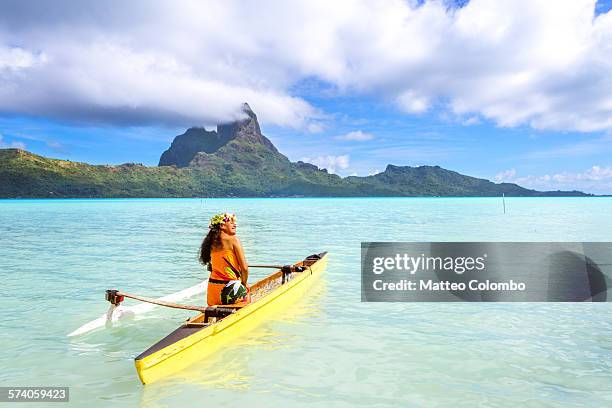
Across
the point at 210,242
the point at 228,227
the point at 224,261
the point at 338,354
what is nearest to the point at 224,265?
the point at 224,261

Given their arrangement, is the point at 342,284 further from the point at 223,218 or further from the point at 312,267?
the point at 223,218

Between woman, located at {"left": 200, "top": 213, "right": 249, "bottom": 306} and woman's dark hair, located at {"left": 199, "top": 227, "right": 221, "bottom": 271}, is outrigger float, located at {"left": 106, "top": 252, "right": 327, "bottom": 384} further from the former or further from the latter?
woman's dark hair, located at {"left": 199, "top": 227, "right": 221, "bottom": 271}

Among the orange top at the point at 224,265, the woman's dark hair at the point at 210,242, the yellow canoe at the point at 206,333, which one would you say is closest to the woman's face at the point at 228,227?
the woman's dark hair at the point at 210,242

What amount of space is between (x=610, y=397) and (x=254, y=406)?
5498 mm

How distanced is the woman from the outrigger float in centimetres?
36

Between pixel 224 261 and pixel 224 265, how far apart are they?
0.10 m

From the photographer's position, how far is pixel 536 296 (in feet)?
45.5

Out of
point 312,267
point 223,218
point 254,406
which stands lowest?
point 254,406

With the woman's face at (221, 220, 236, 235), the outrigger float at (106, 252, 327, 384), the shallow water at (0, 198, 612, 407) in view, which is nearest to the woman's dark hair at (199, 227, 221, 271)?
the woman's face at (221, 220, 236, 235)

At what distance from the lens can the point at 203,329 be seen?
317 inches

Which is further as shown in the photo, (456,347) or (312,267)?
(312,267)

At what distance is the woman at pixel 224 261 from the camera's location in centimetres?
959

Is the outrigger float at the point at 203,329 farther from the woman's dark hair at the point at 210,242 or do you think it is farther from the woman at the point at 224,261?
the woman's dark hair at the point at 210,242

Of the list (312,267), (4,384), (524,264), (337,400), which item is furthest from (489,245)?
(4,384)
